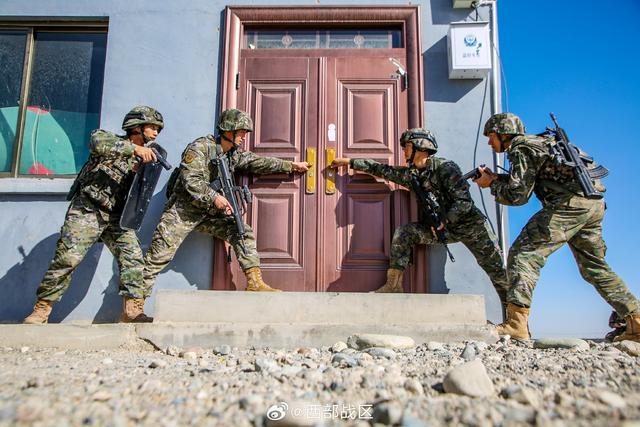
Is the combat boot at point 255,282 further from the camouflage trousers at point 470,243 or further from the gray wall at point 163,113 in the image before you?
the camouflage trousers at point 470,243

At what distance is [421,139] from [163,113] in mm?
2627

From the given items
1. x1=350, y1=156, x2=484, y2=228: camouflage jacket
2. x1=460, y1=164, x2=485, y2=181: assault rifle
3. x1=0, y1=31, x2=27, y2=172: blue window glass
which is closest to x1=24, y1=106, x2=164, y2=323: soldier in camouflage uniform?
x1=0, y1=31, x2=27, y2=172: blue window glass

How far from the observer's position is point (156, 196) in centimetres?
456

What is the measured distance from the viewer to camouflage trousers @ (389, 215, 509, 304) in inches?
159

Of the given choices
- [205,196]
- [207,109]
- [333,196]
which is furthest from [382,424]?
[207,109]

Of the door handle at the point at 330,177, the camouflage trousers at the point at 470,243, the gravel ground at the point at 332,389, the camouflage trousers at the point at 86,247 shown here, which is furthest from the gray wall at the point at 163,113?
the gravel ground at the point at 332,389

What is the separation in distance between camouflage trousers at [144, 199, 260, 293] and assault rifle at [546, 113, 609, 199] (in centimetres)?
268

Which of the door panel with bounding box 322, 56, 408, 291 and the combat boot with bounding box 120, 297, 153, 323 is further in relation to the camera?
the door panel with bounding box 322, 56, 408, 291

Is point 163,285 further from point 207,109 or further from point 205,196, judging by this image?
point 207,109

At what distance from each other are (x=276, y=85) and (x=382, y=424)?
3873mm

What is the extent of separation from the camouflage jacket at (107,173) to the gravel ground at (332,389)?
139cm

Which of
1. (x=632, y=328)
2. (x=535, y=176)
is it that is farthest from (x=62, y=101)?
(x=632, y=328)

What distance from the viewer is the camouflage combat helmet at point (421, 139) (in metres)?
4.30

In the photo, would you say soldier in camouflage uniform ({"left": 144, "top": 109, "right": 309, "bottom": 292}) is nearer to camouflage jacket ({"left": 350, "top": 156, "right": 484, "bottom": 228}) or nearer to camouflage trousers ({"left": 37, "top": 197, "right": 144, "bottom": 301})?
camouflage trousers ({"left": 37, "top": 197, "right": 144, "bottom": 301})
